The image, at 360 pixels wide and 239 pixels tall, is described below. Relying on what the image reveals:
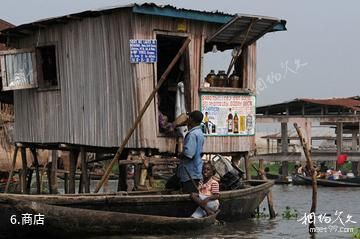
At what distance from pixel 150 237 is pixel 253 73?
5245 millimetres

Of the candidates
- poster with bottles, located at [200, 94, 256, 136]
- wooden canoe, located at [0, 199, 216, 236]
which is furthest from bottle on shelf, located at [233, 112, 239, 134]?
wooden canoe, located at [0, 199, 216, 236]

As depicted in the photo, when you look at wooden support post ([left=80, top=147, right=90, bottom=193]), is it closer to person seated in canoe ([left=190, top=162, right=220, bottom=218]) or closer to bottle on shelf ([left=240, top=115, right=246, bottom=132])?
bottle on shelf ([left=240, top=115, right=246, bottom=132])

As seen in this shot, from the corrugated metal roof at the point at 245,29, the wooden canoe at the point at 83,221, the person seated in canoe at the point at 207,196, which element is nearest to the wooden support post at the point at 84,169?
the corrugated metal roof at the point at 245,29

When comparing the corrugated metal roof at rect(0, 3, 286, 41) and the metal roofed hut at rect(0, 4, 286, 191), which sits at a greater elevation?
the corrugated metal roof at rect(0, 3, 286, 41)

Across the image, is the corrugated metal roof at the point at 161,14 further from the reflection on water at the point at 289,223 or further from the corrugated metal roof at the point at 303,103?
the corrugated metal roof at the point at 303,103

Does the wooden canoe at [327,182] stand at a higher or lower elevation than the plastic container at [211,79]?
lower

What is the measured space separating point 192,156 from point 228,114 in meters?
2.99

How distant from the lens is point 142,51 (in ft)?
42.9

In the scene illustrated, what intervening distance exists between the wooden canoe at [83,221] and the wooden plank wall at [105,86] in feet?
8.11

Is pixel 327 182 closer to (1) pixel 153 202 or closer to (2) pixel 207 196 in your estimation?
(2) pixel 207 196

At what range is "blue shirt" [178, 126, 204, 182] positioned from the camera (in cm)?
1145

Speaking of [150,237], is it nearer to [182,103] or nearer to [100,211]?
[100,211]

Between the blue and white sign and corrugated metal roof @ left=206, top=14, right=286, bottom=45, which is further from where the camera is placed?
corrugated metal roof @ left=206, top=14, right=286, bottom=45

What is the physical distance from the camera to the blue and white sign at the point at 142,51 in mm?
13031
